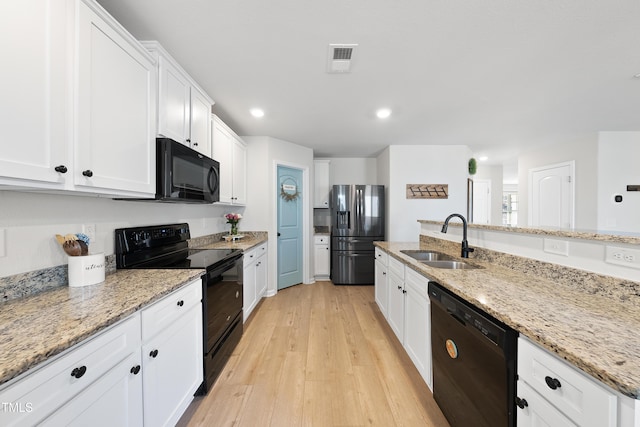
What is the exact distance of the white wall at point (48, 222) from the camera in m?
1.02

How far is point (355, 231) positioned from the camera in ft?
13.0

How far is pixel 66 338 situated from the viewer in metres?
0.67

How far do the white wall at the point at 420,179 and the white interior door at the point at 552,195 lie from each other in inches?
54.1

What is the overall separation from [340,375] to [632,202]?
16.0 ft

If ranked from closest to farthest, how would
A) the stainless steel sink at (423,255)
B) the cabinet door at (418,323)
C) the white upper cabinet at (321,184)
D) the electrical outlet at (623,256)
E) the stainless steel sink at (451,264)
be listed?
the electrical outlet at (623,256)
the cabinet door at (418,323)
the stainless steel sink at (451,264)
the stainless steel sink at (423,255)
the white upper cabinet at (321,184)

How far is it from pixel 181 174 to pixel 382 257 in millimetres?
2119

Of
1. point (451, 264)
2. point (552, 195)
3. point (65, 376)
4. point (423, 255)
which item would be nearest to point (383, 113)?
point (423, 255)

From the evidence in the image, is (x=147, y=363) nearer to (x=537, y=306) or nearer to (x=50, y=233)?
(x=50, y=233)

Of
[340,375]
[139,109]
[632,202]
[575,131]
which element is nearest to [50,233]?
[139,109]

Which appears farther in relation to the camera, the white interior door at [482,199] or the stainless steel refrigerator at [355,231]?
the white interior door at [482,199]

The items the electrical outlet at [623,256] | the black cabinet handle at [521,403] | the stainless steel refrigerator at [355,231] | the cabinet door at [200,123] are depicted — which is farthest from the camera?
the stainless steel refrigerator at [355,231]

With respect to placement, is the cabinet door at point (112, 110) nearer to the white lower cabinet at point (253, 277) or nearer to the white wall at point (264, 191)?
the white lower cabinet at point (253, 277)

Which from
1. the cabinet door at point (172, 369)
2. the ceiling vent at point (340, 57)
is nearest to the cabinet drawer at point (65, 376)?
the cabinet door at point (172, 369)

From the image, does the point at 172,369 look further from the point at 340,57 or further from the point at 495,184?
the point at 495,184
